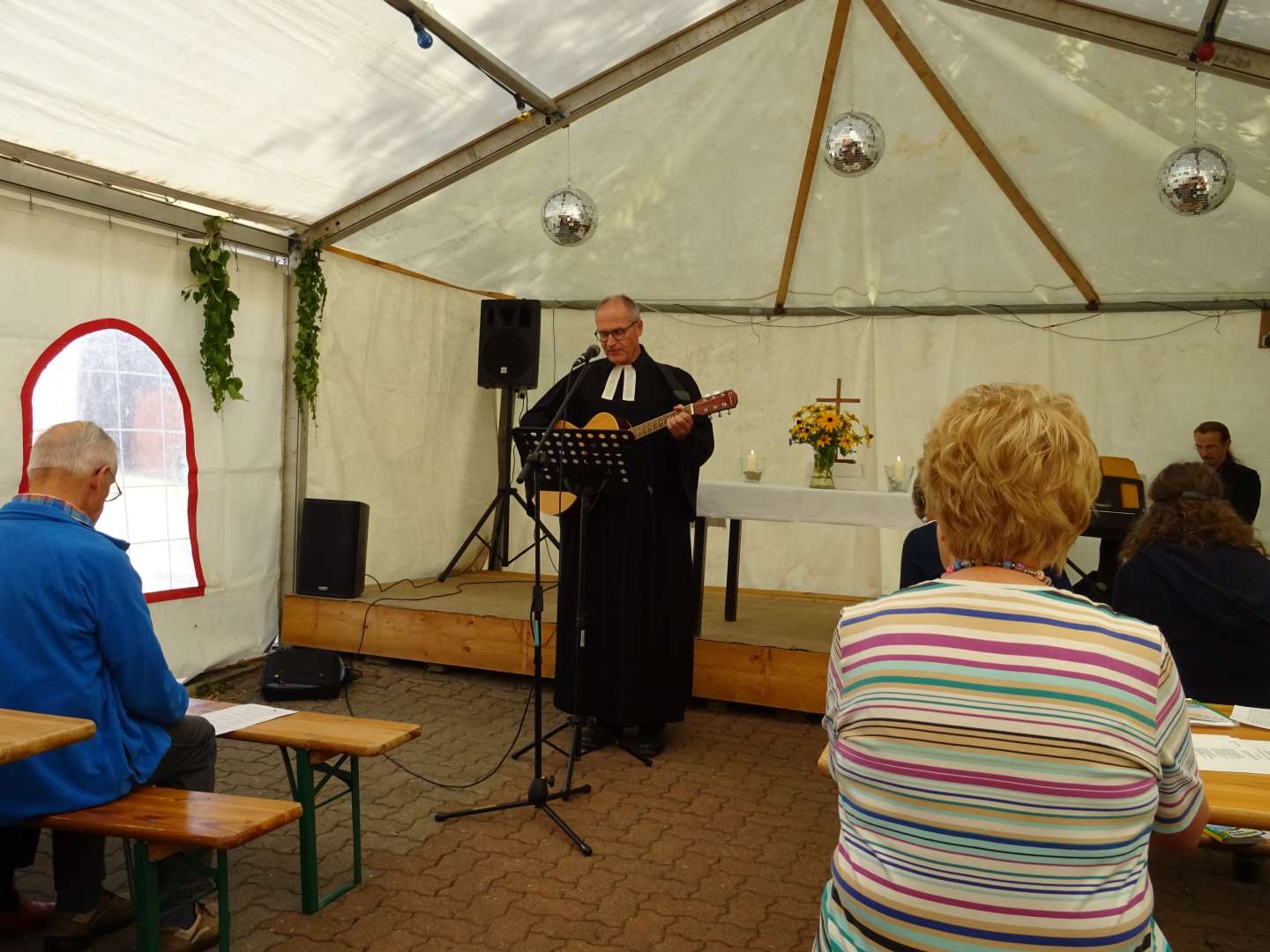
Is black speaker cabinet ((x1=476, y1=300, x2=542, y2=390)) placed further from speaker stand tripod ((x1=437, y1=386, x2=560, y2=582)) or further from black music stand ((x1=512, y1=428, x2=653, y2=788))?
black music stand ((x1=512, y1=428, x2=653, y2=788))

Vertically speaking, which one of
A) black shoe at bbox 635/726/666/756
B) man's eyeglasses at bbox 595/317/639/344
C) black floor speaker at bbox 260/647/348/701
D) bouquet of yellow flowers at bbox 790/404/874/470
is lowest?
black shoe at bbox 635/726/666/756

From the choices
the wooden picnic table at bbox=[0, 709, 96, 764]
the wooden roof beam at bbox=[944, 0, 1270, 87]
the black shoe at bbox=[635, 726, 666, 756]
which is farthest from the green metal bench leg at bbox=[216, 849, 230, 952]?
the wooden roof beam at bbox=[944, 0, 1270, 87]

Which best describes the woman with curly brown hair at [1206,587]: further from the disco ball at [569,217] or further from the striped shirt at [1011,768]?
the disco ball at [569,217]

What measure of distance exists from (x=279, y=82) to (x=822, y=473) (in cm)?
327

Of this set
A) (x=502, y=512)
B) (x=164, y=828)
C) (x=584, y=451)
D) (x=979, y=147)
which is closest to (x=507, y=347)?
(x=502, y=512)

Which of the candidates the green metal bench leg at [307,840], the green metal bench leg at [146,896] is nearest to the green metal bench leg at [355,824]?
the green metal bench leg at [307,840]

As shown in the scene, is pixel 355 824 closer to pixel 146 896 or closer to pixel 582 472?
pixel 146 896

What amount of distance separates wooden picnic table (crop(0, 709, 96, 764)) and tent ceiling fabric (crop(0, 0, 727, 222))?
271 centimetres

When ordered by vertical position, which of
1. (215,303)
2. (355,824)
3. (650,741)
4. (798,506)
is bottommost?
(650,741)

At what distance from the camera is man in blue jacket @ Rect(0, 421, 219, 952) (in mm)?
2338

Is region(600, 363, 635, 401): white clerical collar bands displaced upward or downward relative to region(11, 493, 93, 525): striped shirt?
upward

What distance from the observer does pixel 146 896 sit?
2.29 m

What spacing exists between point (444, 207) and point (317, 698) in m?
3.19

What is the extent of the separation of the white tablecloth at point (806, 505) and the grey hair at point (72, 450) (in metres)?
3.16
